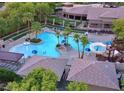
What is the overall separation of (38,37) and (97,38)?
5.65m

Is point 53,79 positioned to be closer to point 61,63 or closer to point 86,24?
point 61,63

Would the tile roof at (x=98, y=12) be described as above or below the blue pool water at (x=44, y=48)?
above

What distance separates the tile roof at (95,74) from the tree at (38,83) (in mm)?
3019

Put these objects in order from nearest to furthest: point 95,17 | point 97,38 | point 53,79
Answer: point 53,79 → point 97,38 → point 95,17

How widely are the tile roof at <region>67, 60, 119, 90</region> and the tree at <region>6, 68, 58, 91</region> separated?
3.02 meters

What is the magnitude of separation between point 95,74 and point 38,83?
439 centimetres

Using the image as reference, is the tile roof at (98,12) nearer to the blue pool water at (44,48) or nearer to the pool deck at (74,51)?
the pool deck at (74,51)

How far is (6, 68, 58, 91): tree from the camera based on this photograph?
10.1 metres

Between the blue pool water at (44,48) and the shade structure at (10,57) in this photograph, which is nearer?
the shade structure at (10,57)

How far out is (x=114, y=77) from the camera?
47.2ft

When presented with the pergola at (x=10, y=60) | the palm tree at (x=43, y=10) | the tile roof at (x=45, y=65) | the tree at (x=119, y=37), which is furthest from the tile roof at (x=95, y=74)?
the palm tree at (x=43, y=10)

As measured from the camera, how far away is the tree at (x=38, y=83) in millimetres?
10102

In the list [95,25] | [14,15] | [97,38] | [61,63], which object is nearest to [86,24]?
[95,25]

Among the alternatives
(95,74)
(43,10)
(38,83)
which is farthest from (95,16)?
(38,83)
